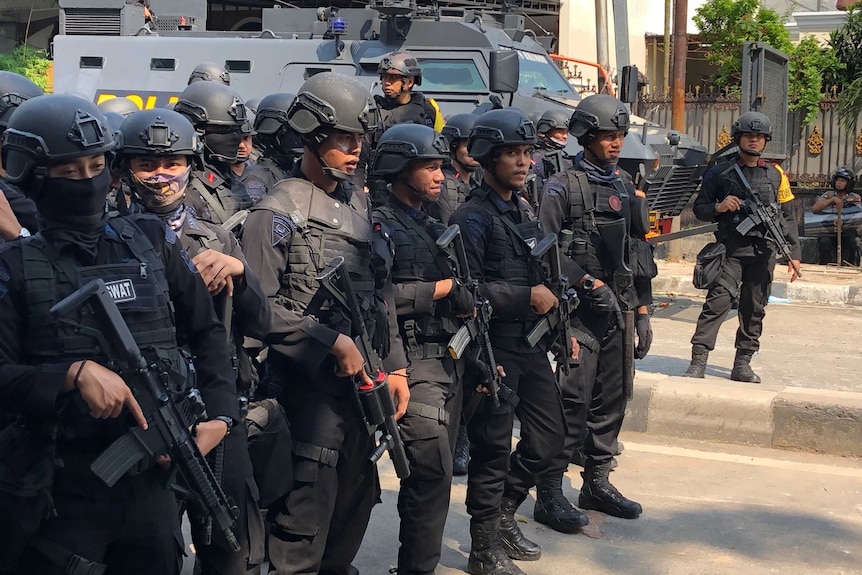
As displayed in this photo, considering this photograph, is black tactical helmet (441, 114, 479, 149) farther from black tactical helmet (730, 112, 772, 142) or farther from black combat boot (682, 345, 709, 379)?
black combat boot (682, 345, 709, 379)

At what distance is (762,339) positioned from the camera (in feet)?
33.4

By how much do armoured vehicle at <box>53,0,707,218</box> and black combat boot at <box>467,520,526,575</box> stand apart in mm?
6079

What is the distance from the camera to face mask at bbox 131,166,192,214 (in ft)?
11.3

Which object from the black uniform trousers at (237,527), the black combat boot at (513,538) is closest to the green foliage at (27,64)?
the black combat boot at (513,538)

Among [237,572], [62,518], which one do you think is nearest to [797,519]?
[237,572]

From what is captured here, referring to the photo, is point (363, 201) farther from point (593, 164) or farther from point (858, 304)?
point (858, 304)

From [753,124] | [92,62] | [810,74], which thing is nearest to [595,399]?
[753,124]

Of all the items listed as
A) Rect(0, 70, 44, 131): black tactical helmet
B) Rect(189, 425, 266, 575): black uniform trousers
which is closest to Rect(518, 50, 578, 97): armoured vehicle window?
Rect(0, 70, 44, 131): black tactical helmet

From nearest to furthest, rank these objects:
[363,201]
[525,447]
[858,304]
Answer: [363,201] < [525,447] < [858,304]

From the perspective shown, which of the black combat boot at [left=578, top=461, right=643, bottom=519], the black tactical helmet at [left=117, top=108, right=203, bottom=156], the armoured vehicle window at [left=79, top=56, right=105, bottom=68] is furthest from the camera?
the armoured vehicle window at [left=79, top=56, right=105, bottom=68]

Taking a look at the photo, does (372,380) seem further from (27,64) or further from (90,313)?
(27,64)

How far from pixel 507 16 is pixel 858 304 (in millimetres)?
5067

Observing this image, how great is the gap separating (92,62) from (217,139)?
336 inches

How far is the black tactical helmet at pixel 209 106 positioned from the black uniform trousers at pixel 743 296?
14.7ft
